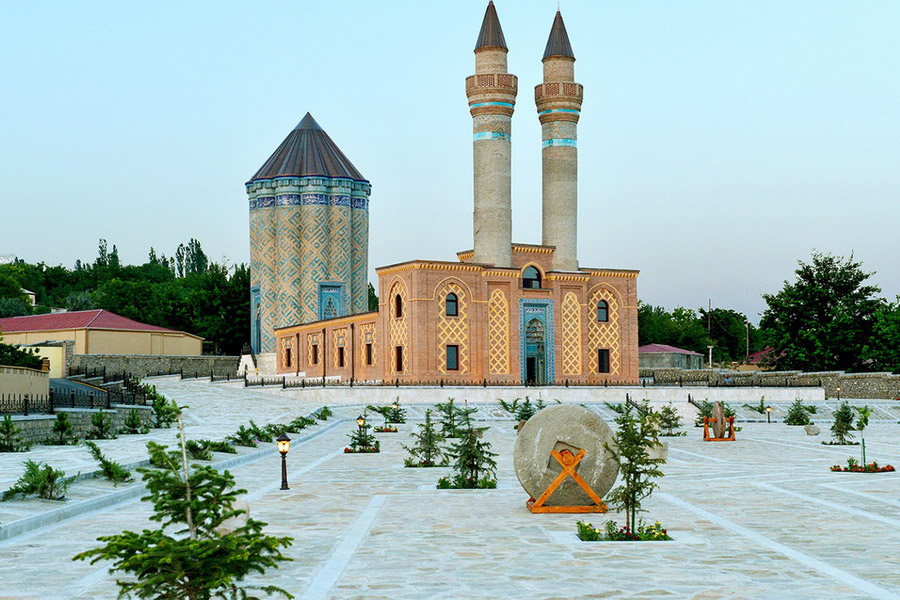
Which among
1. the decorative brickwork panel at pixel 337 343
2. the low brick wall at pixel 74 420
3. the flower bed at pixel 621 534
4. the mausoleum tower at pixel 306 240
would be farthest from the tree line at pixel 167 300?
the flower bed at pixel 621 534

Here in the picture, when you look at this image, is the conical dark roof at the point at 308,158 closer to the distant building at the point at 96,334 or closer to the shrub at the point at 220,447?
the distant building at the point at 96,334

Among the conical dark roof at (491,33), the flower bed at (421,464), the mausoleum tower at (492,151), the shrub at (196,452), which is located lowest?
the flower bed at (421,464)

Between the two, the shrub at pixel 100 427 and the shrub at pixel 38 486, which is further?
the shrub at pixel 100 427

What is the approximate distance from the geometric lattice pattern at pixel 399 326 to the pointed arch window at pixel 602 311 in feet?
34.8

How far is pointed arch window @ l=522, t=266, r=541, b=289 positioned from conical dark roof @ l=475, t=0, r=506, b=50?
10845 mm

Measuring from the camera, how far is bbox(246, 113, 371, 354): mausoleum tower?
6544 cm

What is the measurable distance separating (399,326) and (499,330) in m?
4.79

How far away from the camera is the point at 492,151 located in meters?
51.7

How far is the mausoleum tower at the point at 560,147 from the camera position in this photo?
2117 inches

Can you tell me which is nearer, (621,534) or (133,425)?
(621,534)

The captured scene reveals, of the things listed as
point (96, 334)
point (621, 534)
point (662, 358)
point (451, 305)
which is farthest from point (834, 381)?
point (621, 534)

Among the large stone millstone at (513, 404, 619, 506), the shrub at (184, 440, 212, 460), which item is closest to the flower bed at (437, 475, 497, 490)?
the large stone millstone at (513, 404, 619, 506)

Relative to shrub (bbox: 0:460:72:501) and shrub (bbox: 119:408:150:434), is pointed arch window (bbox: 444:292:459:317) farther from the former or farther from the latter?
shrub (bbox: 0:460:72:501)

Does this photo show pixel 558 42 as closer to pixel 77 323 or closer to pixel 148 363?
pixel 148 363
